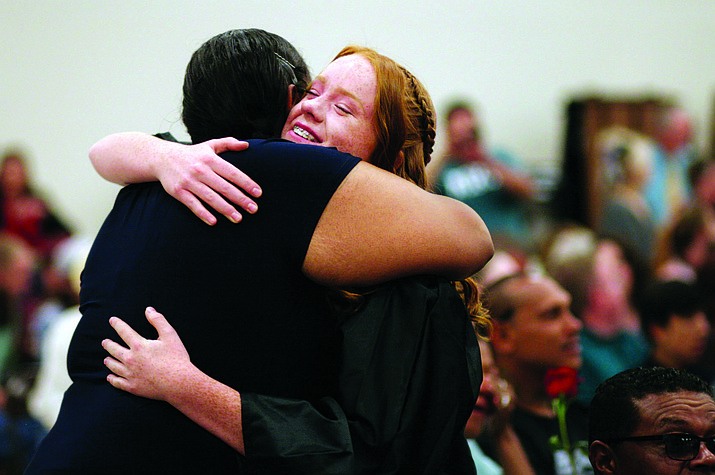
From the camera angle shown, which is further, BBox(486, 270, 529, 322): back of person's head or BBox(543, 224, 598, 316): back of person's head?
BBox(543, 224, 598, 316): back of person's head

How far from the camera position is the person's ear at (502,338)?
253 cm

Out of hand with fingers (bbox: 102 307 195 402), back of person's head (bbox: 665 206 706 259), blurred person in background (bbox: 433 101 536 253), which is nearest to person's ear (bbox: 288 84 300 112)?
hand with fingers (bbox: 102 307 195 402)

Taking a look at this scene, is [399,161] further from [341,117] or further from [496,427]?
[496,427]

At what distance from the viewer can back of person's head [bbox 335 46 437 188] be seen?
62.6 inches

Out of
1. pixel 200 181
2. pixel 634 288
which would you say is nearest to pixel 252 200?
pixel 200 181

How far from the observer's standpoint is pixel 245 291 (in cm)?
130

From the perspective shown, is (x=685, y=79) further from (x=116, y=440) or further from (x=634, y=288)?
(x=116, y=440)

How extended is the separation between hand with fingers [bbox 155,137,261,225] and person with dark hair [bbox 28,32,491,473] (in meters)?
0.02

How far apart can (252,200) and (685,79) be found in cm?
659

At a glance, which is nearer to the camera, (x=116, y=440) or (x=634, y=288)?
(x=116, y=440)

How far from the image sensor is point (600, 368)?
4012 millimetres

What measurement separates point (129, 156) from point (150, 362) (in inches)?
15.9

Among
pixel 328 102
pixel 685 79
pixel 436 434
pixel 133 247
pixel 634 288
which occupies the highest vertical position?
pixel 328 102

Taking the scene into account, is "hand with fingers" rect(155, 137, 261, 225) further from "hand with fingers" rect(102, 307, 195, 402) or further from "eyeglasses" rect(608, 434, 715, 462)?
"eyeglasses" rect(608, 434, 715, 462)
